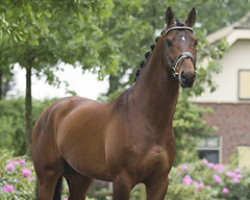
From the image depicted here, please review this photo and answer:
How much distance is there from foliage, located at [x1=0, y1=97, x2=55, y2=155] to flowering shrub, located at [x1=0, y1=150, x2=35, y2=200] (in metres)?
4.65

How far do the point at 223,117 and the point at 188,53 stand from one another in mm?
15665

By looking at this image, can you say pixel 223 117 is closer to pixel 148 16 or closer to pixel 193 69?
pixel 148 16

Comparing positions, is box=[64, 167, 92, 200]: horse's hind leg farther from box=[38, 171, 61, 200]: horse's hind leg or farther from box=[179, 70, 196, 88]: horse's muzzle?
box=[179, 70, 196, 88]: horse's muzzle

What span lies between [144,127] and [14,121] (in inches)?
397

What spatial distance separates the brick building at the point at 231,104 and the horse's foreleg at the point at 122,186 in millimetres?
14892

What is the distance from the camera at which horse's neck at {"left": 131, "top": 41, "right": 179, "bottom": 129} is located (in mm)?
4496

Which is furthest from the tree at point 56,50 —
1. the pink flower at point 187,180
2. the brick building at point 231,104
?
the brick building at point 231,104

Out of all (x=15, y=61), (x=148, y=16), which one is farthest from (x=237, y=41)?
(x=15, y=61)

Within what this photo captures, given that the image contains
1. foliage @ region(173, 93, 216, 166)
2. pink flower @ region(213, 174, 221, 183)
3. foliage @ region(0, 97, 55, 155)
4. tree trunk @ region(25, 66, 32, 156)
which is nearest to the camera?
tree trunk @ region(25, 66, 32, 156)

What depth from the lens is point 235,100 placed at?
760 inches

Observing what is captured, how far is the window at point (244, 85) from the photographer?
63.0ft

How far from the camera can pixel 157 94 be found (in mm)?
4566

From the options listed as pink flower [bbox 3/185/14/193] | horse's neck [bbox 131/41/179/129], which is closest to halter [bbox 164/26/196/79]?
horse's neck [bbox 131/41/179/129]

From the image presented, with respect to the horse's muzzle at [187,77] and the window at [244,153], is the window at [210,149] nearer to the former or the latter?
the window at [244,153]
